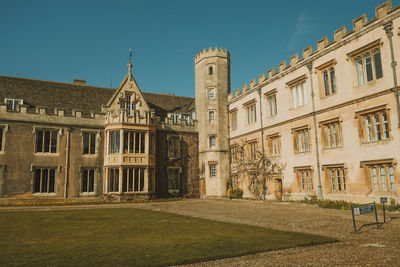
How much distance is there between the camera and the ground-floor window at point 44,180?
2438cm

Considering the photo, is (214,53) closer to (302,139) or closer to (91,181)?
(302,139)

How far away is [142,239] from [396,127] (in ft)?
46.2

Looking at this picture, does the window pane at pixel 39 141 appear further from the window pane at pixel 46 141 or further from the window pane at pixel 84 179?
the window pane at pixel 84 179

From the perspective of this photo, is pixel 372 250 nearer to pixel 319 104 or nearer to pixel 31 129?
pixel 319 104

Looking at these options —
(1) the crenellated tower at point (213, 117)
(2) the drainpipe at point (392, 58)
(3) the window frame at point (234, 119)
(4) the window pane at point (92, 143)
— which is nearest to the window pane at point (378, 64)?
(2) the drainpipe at point (392, 58)

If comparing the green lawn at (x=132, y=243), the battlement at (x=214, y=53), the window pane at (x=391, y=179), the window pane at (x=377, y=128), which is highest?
the battlement at (x=214, y=53)

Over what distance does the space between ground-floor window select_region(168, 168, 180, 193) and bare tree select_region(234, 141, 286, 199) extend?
5645 millimetres

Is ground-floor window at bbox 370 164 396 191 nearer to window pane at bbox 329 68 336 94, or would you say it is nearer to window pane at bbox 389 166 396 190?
window pane at bbox 389 166 396 190

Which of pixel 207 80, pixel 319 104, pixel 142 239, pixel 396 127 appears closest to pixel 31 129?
pixel 207 80

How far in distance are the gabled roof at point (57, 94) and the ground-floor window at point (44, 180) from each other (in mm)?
5125

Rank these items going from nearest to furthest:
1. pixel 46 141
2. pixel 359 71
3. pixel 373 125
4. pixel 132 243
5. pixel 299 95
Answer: pixel 132 243 < pixel 373 125 < pixel 359 71 < pixel 299 95 < pixel 46 141

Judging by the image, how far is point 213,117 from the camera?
30828mm

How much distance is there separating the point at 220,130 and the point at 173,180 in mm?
6691

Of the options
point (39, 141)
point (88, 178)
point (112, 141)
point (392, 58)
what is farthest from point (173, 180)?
point (392, 58)
